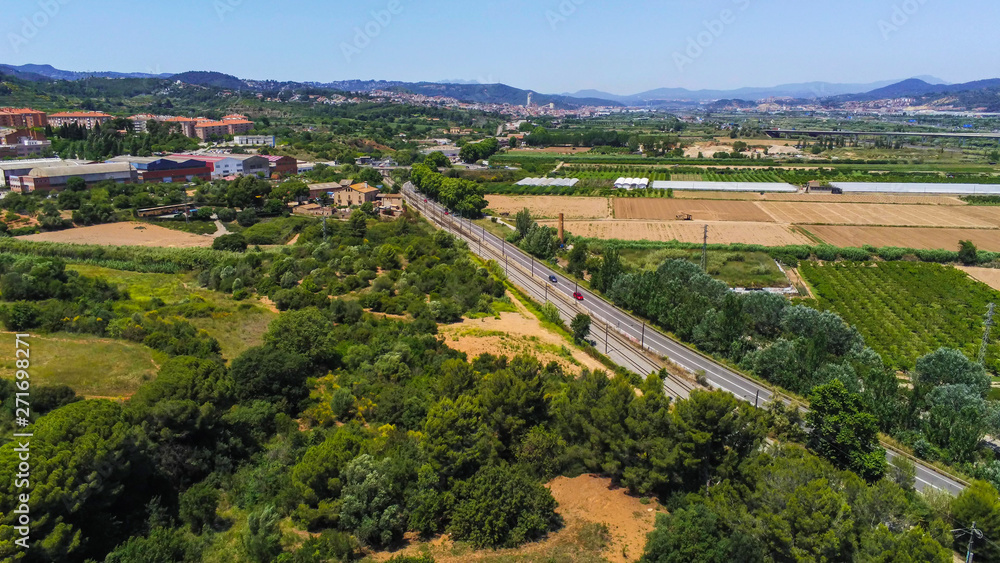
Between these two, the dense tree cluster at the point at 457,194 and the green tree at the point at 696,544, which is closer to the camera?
the green tree at the point at 696,544

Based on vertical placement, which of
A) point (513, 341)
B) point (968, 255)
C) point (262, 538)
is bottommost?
point (513, 341)

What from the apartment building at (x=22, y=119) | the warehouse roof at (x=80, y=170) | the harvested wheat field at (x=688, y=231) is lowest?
the harvested wheat field at (x=688, y=231)

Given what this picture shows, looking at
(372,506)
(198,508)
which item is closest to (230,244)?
(198,508)

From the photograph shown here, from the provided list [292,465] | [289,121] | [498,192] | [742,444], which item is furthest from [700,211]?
[289,121]

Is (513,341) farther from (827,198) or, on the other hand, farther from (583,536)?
(827,198)

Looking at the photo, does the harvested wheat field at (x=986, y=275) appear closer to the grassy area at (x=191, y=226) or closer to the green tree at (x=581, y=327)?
the green tree at (x=581, y=327)

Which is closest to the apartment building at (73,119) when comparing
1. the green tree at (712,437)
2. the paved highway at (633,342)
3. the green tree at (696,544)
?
the paved highway at (633,342)

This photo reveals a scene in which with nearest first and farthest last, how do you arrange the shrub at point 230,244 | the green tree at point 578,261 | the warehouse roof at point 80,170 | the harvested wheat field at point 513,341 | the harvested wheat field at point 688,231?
the harvested wheat field at point 513,341, the green tree at point 578,261, the shrub at point 230,244, the harvested wheat field at point 688,231, the warehouse roof at point 80,170

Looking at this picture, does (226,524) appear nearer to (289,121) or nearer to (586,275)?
(586,275)
